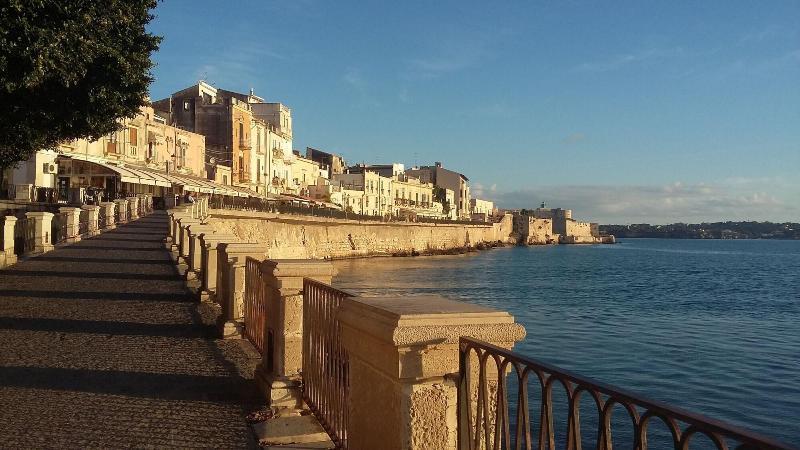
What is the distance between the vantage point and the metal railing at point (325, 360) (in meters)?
4.68

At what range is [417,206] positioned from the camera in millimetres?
103438

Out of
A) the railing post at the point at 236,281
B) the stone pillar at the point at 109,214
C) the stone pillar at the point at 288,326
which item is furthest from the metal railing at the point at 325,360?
the stone pillar at the point at 109,214

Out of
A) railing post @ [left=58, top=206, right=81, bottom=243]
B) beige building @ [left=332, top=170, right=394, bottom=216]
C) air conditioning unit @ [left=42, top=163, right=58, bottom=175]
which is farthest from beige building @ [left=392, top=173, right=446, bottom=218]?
railing post @ [left=58, top=206, right=81, bottom=243]

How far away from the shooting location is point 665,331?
26062 millimetres

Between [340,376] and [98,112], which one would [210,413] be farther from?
[98,112]

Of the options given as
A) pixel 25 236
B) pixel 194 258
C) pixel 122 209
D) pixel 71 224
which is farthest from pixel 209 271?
pixel 122 209

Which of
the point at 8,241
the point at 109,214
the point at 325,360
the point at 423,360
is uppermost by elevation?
the point at 109,214

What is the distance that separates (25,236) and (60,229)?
3.24 meters

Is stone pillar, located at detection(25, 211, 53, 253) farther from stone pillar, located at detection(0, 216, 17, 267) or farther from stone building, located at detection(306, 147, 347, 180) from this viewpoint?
stone building, located at detection(306, 147, 347, 180)

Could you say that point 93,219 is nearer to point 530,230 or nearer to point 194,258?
point 194,258

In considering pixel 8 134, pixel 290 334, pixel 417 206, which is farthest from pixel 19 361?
pixel 417 206

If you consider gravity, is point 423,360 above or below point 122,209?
below

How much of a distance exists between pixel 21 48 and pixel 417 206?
93.3 m

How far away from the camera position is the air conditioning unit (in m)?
34.1
